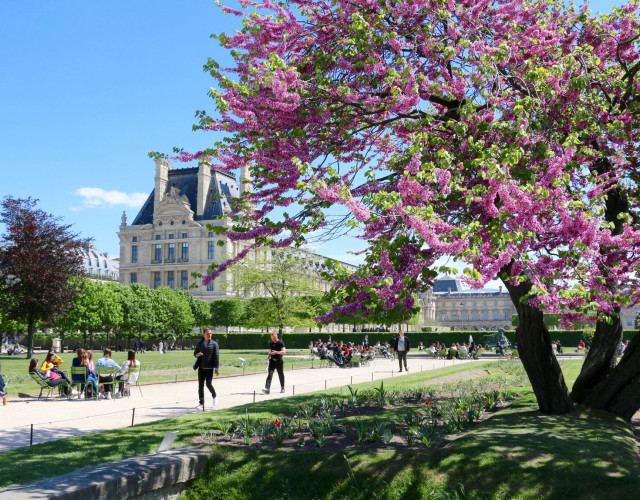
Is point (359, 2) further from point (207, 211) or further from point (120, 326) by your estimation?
point (207, 211)

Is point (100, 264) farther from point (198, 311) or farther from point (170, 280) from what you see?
point (198, 311)

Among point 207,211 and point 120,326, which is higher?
point 207,211

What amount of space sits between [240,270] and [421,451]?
136 ft

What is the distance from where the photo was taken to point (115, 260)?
16050 centimetres

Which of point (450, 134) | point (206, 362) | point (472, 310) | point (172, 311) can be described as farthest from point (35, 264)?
point (472, 310)

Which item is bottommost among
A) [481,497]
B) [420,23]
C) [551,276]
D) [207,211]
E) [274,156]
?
[481,497]

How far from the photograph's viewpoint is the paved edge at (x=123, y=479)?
510 cm

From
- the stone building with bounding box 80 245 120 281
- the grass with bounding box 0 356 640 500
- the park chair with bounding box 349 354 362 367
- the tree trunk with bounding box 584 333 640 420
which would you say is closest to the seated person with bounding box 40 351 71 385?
the grass with bounding box 0 356 640 500

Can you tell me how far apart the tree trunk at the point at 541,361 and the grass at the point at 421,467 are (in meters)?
1.31

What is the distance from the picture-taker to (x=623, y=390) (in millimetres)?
9320

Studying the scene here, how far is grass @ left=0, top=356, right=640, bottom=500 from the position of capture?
5.64 m

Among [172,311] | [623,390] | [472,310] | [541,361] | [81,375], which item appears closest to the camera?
[541,361]

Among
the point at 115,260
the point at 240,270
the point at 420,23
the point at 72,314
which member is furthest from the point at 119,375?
the point at 115,260

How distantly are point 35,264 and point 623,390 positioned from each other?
3103cm
